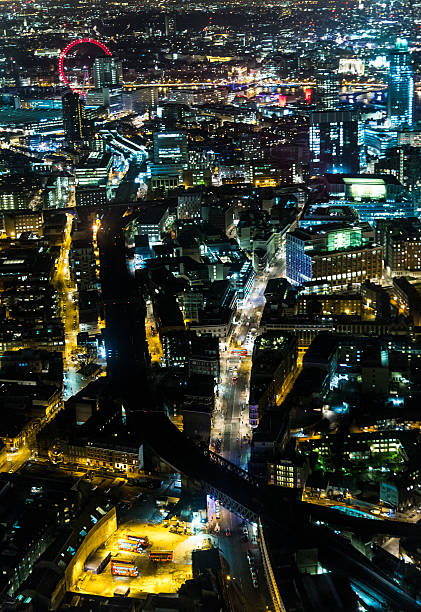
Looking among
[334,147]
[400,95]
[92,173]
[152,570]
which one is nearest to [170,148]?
[92,173]

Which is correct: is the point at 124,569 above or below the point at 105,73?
below

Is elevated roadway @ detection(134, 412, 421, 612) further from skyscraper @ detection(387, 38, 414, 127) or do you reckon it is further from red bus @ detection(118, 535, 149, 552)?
skyscraper @ detection(387, 38, 414, 127)

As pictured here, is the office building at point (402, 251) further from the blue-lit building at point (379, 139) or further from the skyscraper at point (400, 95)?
the skyscraper at point (400, 95)

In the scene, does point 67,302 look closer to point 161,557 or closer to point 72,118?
point 161,557

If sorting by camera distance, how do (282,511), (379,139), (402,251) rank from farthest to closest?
(379,139) → (402,251) → (282,511)

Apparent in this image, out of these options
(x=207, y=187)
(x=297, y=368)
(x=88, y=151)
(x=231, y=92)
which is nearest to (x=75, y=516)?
(x=297, y=368)

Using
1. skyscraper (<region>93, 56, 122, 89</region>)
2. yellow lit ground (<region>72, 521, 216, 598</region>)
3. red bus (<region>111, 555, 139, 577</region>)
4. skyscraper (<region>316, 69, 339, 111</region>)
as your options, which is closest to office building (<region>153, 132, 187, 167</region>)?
skyscraper (<region>316, 69, 339, 111</region>)
